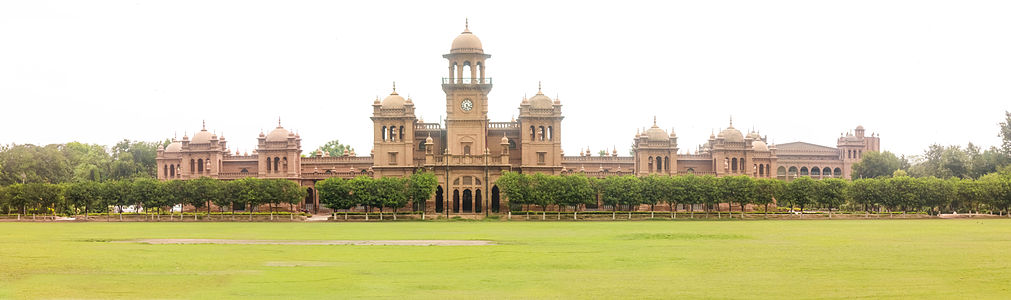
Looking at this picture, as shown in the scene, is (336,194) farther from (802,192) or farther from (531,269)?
(531,269)

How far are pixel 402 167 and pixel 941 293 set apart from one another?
6827cm

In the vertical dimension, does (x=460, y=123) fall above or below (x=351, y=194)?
above

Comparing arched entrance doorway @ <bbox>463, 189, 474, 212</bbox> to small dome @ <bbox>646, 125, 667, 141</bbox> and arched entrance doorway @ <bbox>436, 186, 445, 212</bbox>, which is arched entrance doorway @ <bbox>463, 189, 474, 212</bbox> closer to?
arched entrance doorway @ <bbox>436, 186, 445, 212</bbox>

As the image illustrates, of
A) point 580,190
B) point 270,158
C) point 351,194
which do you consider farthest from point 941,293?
point 270,158

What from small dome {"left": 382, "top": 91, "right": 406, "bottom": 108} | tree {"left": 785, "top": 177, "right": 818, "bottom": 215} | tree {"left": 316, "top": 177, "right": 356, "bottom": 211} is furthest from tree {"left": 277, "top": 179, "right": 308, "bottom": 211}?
tree {"left": 785, "top": 177, "right": 818, "bottom": 215}

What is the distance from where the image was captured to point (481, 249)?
39.6 m

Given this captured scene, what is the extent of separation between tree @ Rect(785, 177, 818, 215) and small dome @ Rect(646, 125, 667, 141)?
1919cm

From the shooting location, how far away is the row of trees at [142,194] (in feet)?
268

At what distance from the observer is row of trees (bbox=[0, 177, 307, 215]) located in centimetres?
8162

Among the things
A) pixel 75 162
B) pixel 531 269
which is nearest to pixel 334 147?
pixel 75 162

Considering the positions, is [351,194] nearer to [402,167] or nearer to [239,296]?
[402,167]

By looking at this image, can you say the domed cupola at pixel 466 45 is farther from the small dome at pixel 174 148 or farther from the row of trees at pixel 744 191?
the small dome at pixel 174 148

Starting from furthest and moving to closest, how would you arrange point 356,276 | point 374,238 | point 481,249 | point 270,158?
1. point 270,158
2. point 374,238
3. point 481,249
4. point 356,276

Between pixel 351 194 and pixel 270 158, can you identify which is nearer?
pixel 351 194
